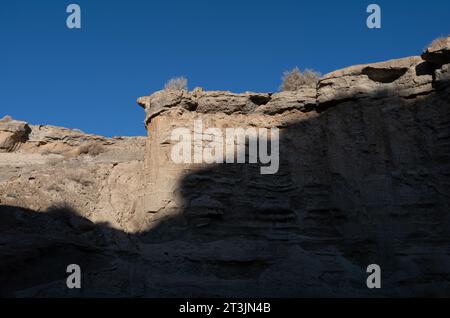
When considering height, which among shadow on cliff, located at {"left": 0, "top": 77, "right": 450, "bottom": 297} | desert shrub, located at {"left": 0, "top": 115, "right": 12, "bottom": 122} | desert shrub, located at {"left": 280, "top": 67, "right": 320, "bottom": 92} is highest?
desert shrub, located at {"left": 280, "top": 67, "right": 320, "bottom": 92}

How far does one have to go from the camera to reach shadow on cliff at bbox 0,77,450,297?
9.37 metres

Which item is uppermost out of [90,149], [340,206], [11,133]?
[11,133]

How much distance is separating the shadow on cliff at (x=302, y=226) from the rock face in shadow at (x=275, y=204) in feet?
0.10

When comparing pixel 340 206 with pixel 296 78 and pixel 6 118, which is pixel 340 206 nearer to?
pixel 296 78

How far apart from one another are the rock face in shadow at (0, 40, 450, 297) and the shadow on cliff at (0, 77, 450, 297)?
0.03 meters

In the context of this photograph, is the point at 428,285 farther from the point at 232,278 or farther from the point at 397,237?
the point at 232,278

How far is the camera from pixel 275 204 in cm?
1260

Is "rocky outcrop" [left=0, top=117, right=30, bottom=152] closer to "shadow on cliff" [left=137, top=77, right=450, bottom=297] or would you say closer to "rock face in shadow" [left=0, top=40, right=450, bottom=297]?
"rock face in shadow" [left=0, top=40, right=450, bottom=297]

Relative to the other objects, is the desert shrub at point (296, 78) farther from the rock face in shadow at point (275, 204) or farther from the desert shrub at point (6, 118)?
the desert shrub at point (6, 118)

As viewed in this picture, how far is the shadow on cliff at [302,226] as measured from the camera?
9367mm

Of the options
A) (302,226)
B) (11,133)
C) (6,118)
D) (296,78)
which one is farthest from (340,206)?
(6,118)

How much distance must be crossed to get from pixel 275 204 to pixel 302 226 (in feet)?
3.21

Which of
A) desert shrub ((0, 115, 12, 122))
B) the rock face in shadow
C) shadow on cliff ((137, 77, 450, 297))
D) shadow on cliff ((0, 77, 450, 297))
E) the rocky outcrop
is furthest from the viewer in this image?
desert shrub ((0, 115, 12, 122))

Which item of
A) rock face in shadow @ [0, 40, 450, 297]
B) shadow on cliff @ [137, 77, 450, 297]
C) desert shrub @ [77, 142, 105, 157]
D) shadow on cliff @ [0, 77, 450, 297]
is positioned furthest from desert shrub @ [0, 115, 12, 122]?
shadow on cliff @ [137, 77, 450, 297]
